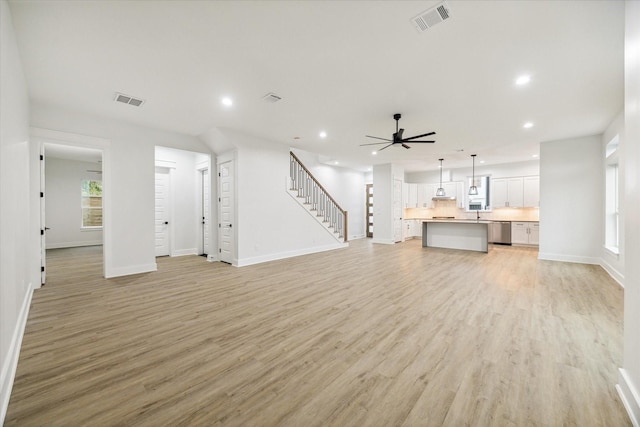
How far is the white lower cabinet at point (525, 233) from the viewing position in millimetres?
8750

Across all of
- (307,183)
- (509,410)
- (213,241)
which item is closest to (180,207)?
(213,241)

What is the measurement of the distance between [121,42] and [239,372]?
3.40 m

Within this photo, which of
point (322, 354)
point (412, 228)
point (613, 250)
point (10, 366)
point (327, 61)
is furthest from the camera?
point (412, 228)

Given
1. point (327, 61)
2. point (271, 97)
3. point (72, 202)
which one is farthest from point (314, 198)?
point (72, 202)

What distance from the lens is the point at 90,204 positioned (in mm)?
9406

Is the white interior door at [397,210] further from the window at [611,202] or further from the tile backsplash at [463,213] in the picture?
the window at [611,202]

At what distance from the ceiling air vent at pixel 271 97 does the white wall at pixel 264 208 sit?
1.98 m

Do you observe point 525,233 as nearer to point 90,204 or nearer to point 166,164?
point 166,164

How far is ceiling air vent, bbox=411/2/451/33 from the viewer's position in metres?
2.21

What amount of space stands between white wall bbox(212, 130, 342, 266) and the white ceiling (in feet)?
3.66

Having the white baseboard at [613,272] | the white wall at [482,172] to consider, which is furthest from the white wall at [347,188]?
the white baseboard at [613,272]

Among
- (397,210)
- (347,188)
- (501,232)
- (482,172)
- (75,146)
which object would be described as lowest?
(501,232)

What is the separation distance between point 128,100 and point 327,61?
3281 mm

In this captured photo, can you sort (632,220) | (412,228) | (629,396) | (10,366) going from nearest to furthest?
(629,396), (632,220), (10,366), (412,228)
